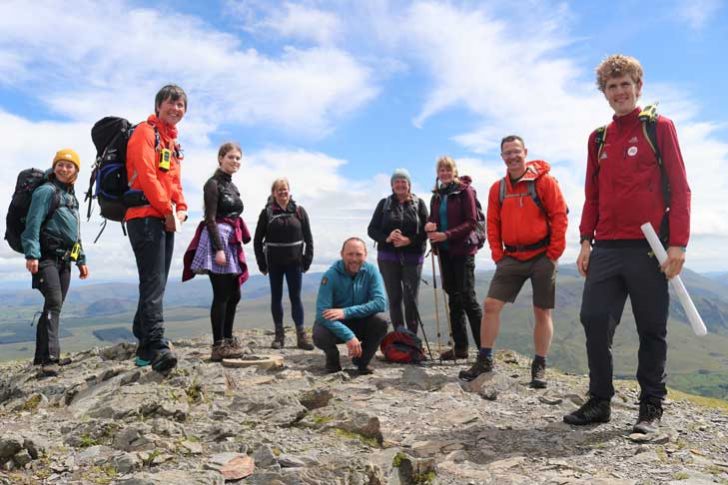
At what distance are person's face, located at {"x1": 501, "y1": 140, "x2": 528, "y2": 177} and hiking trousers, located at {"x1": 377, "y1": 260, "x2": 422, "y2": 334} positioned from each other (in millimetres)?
3170

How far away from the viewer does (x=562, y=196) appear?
8.10 meters

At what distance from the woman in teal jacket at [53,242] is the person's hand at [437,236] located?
6.91 meters

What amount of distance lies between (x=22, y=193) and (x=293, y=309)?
5.82m

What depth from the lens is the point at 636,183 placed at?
19.3 feet

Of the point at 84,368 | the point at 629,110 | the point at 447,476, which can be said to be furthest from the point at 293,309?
the point at 629,110

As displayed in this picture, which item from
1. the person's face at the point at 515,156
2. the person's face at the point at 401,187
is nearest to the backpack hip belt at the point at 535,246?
the person's face at the point at 515,156

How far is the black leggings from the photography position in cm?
896

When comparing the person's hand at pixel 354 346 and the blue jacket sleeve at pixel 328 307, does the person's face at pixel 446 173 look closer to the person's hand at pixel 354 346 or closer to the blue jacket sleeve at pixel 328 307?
the blue jacket sleeve at pixel 328 307

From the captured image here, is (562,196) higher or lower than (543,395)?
higher

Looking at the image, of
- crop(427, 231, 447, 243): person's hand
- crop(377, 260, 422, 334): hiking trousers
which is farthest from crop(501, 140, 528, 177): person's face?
crop(377, 260, 422, 334): hiking trousers

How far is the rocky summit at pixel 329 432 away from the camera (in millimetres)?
4539

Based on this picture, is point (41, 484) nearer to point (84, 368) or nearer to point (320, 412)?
point (320, 412)

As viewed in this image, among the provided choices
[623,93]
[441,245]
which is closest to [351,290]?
[441,245]

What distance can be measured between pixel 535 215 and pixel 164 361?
6103mm
